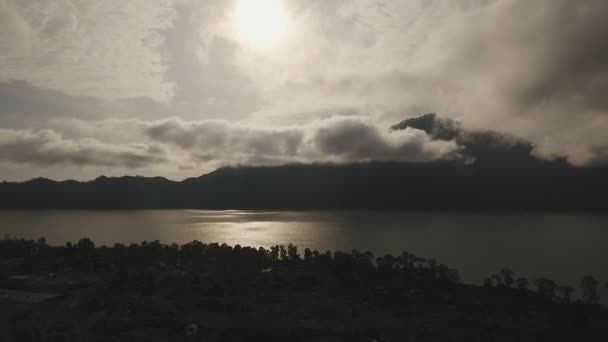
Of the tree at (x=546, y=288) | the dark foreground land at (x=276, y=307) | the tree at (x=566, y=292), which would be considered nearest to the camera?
the dark foreground land at (x=276, y=307)

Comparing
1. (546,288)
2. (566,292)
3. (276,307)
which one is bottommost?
(546,288)

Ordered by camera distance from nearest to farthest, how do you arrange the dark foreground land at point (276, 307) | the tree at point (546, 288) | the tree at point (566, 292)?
the dark foreground land at point (276, 307) < the tree at point (566, 292) < the tree at point (546, 288)

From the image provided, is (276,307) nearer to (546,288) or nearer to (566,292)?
(546,288)

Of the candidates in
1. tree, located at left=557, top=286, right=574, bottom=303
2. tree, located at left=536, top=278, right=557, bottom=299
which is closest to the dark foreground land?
tree, located at left=536, top=278, right=557, bottom=299

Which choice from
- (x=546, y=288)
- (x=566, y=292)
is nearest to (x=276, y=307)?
(x=546, y=288)

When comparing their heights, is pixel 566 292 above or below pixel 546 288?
above

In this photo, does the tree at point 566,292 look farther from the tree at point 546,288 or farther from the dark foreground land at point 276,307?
the tree at point 546,288

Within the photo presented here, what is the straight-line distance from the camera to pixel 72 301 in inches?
4461

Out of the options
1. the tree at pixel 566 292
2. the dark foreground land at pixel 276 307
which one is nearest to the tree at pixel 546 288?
the dark foreground land at pixel 276 307

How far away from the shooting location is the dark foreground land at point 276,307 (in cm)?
9756

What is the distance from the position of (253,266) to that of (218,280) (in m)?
38.5

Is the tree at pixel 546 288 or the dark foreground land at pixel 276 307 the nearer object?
the dark foreground land at pixel 276 307

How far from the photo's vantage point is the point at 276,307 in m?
120

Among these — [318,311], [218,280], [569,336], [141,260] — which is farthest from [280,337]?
[141,260]
